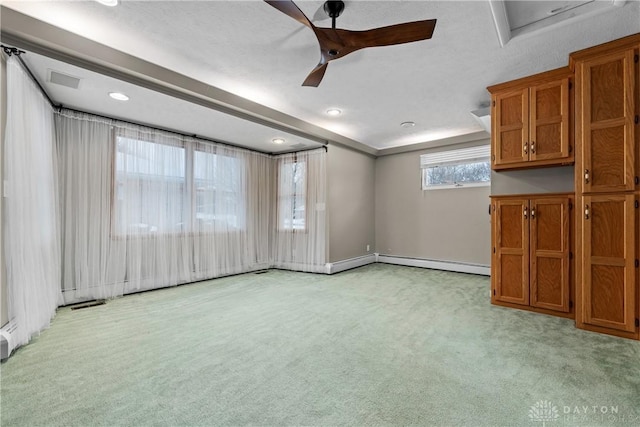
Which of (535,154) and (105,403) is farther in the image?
(535,154)

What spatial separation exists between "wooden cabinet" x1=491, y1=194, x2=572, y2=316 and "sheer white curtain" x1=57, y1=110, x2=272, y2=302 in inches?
157

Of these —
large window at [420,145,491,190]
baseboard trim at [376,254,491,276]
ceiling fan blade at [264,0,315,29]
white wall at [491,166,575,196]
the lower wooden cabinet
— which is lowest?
baseboard trim at [376,254,491,276]

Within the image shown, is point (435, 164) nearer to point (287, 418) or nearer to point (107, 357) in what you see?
point (287, 418)

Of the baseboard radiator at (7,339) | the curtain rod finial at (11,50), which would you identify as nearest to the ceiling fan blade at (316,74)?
the curtain rod finial at (11,50)

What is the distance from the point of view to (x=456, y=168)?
5.43 m

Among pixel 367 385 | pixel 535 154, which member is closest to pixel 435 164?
pixel 535 154

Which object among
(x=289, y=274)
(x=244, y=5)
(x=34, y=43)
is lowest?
(x=289, y=274)

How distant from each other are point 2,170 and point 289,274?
3.81 meters

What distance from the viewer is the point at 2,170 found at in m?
2.15

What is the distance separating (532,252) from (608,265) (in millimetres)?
624

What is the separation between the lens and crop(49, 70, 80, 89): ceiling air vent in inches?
101

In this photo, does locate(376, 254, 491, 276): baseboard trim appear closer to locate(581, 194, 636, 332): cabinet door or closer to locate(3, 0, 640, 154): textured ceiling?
locate(581, 194, 636, 332): cabinet door

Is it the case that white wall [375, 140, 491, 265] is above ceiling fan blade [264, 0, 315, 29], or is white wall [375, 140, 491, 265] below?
below

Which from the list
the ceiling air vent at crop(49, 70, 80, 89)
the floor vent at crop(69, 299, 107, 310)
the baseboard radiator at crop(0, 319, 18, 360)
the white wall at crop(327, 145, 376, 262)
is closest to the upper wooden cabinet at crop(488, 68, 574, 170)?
the white wall at crop(327, 145, 376, 262)
